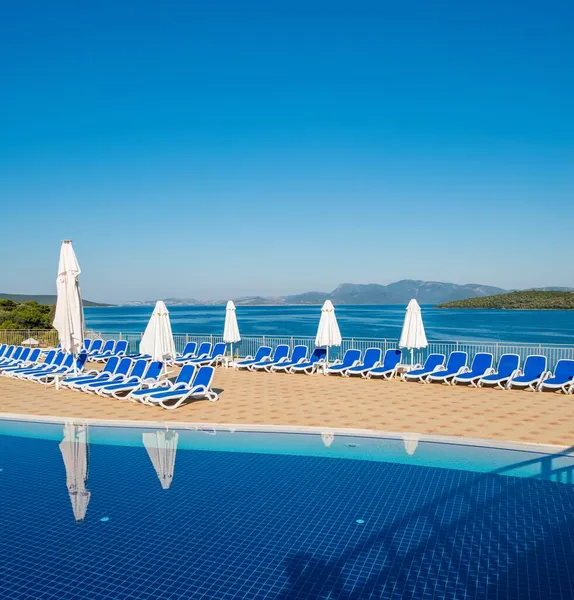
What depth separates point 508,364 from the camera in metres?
13.0

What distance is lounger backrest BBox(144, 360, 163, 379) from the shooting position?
1198 cm

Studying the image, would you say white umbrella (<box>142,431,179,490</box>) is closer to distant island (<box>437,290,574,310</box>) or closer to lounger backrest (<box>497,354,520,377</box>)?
lounger backrest (<box>497,354,520,377</box>)

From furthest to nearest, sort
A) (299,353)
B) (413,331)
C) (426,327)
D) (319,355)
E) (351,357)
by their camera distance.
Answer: (426,327) → (299,353) → (319,355) → (351,357) → (413,331)

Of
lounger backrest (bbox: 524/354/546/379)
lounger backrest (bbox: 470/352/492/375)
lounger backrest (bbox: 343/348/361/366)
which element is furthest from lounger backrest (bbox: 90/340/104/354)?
lounger backrest (bbox: 524/354/546/379)

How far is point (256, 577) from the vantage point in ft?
14.4

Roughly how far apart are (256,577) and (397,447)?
3855 mm

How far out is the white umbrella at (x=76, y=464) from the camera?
19.5ft

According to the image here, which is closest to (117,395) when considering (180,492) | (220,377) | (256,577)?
(220,377)

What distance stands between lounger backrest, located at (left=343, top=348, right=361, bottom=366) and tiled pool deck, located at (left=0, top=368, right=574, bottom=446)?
1.42 metres

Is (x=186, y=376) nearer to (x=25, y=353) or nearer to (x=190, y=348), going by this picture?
(x=190, y=348)

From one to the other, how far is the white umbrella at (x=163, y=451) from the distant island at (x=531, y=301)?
134 metres

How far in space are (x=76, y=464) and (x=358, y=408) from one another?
5.17 metres

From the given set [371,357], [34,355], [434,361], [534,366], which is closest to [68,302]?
[34,355]

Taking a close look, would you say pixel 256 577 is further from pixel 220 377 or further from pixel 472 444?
pixel 220 377
